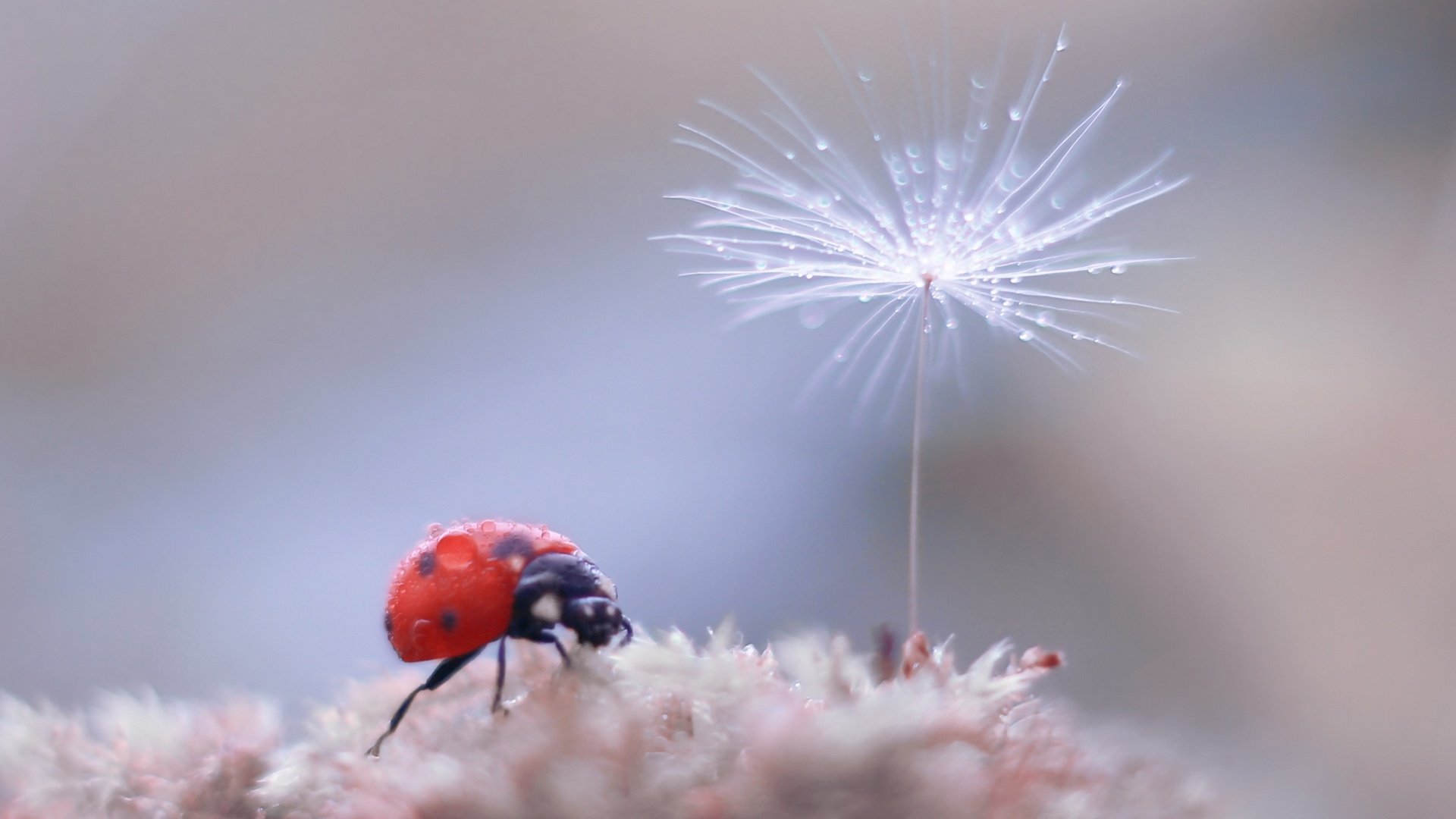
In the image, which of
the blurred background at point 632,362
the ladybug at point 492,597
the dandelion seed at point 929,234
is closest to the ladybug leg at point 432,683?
the ladybug at point 492,597

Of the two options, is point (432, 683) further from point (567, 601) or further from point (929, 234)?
point (929, 234)

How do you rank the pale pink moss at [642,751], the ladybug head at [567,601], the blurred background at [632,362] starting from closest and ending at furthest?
the pale pink moss at [642,751]
the ladybug head at [567,601]
the blurred background at [632,362]

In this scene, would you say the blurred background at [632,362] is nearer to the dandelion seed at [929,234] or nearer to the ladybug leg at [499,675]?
the dandelion seed at [929,234]

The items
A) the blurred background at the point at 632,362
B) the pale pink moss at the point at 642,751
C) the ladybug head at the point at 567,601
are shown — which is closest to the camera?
the pale pink moss at the point at 642,751

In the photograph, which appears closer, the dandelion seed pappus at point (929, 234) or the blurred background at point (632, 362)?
the dandelion seed pappus at point (929, 234)

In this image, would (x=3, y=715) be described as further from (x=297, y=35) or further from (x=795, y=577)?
(x=297, y=35)

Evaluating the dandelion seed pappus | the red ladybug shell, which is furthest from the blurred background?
the red ladybug shell

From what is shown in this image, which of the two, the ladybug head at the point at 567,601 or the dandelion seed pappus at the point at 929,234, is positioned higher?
the dandelion seed pappus at the point at 929,234
